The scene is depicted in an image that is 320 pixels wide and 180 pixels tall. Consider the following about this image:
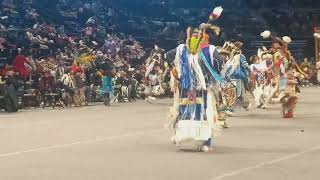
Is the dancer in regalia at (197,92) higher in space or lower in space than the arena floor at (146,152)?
higher

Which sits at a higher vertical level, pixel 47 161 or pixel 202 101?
pixel 202 101

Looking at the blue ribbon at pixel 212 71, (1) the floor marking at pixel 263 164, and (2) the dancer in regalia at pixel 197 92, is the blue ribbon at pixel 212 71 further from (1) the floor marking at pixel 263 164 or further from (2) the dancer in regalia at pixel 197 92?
(1) the floor marking at pixel 263 164

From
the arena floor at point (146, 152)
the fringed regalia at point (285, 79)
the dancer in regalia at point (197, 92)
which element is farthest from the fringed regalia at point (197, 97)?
the fringed regalia at point (285, 79)

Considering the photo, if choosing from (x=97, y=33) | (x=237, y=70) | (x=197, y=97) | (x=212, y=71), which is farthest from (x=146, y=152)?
(x=97, y=33)

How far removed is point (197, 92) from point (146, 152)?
1.23m

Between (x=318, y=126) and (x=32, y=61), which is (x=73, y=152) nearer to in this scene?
(x=318, y=126)

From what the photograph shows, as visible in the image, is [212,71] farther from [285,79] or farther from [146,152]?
[285,79]

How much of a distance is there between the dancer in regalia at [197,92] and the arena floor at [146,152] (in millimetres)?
339

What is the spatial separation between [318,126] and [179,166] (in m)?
6.70

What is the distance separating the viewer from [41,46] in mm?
28078

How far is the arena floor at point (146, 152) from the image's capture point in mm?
8203

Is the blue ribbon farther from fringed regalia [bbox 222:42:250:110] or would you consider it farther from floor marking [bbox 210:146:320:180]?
fringed regalia [bbox 222:42:250:110]

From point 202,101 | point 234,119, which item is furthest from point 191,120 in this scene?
point 234,119

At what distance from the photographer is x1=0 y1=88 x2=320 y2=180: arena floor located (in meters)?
8.20
